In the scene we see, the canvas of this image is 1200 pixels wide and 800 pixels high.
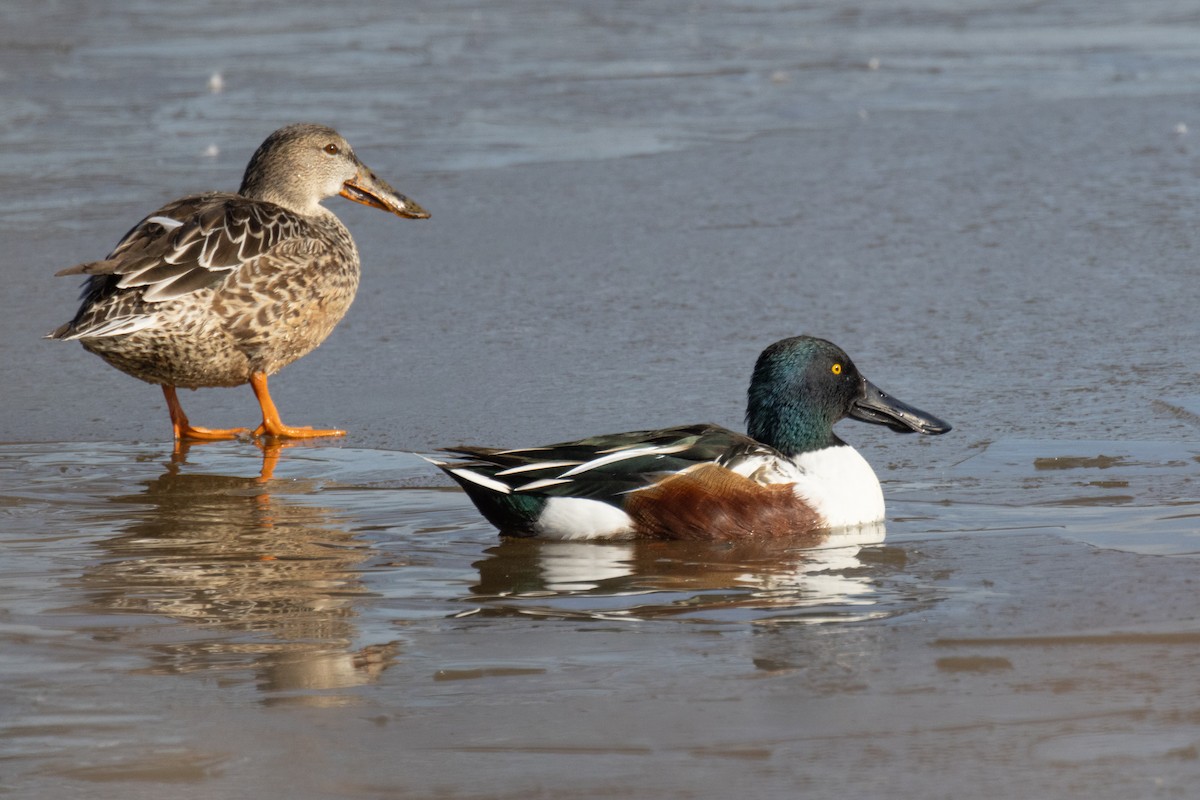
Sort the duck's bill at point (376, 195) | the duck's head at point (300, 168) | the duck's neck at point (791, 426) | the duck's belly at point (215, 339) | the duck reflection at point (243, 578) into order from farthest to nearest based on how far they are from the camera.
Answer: the duck's bill at point (376, 195) < the duck's head at point (300, 168) < the duck's belly at point (215, 339) < the duck's neck at point (791, 426) < the duck reflection at point (243, 578)

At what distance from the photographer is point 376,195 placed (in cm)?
766

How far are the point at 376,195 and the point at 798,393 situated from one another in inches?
110

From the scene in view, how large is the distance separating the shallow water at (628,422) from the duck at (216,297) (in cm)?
30

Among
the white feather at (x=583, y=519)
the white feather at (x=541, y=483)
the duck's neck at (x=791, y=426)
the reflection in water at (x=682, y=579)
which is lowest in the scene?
the reflection in water at (x=682, y=579)

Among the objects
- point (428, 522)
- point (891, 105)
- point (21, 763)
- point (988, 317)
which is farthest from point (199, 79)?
point (21, 763)

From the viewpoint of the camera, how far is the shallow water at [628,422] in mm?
3521

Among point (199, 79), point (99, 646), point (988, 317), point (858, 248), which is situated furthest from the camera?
point (199, 79)

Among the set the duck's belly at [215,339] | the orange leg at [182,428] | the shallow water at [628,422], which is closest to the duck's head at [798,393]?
the shallow water at [628,422]

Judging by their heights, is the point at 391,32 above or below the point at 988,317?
above

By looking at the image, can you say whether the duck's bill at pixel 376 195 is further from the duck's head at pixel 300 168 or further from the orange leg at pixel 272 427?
the orange leg at pixel 272 427

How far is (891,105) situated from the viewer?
1117cm

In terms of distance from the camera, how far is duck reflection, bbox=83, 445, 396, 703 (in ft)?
13.1

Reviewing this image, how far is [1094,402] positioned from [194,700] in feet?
12.3

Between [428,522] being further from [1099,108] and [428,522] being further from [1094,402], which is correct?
[1099,108]
